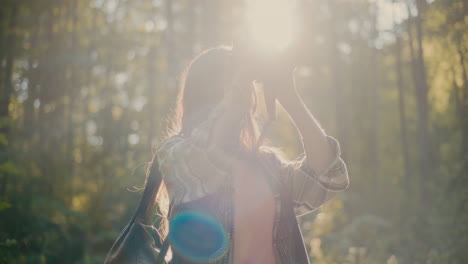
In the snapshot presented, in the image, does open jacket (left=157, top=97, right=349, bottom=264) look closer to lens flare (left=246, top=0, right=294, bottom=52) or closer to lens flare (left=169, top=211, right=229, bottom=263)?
lens flare (left=169, top=211, right=229, bottom=263)

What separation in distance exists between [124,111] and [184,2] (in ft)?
33.2

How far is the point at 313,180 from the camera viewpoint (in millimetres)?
2227

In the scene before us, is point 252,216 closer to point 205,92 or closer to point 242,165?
point 242,165

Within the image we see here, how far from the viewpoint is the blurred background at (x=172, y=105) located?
846 cm

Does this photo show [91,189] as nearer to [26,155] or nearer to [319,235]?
[26,155]

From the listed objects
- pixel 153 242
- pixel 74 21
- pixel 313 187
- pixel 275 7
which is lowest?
pixel 153 242

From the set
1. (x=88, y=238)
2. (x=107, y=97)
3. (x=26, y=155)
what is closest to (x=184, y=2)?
(x=107, y=97)

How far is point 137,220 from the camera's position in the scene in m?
2.18

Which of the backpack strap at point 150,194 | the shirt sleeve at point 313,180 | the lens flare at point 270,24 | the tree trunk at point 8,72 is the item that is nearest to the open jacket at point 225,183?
the shirt sleeve at point 313,180

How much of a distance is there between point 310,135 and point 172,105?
32.7ft

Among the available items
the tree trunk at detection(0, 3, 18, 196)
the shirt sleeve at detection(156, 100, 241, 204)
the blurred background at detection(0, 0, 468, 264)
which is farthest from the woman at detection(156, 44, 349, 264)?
the tree trunk at detection(0, 3, 18, 196)

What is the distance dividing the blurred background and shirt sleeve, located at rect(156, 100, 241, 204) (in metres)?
0.53

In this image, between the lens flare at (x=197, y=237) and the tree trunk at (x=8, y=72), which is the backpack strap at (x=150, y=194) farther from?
the tree trunk at (x=8, y=72)

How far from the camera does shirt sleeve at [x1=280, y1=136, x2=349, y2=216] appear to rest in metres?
2.19
